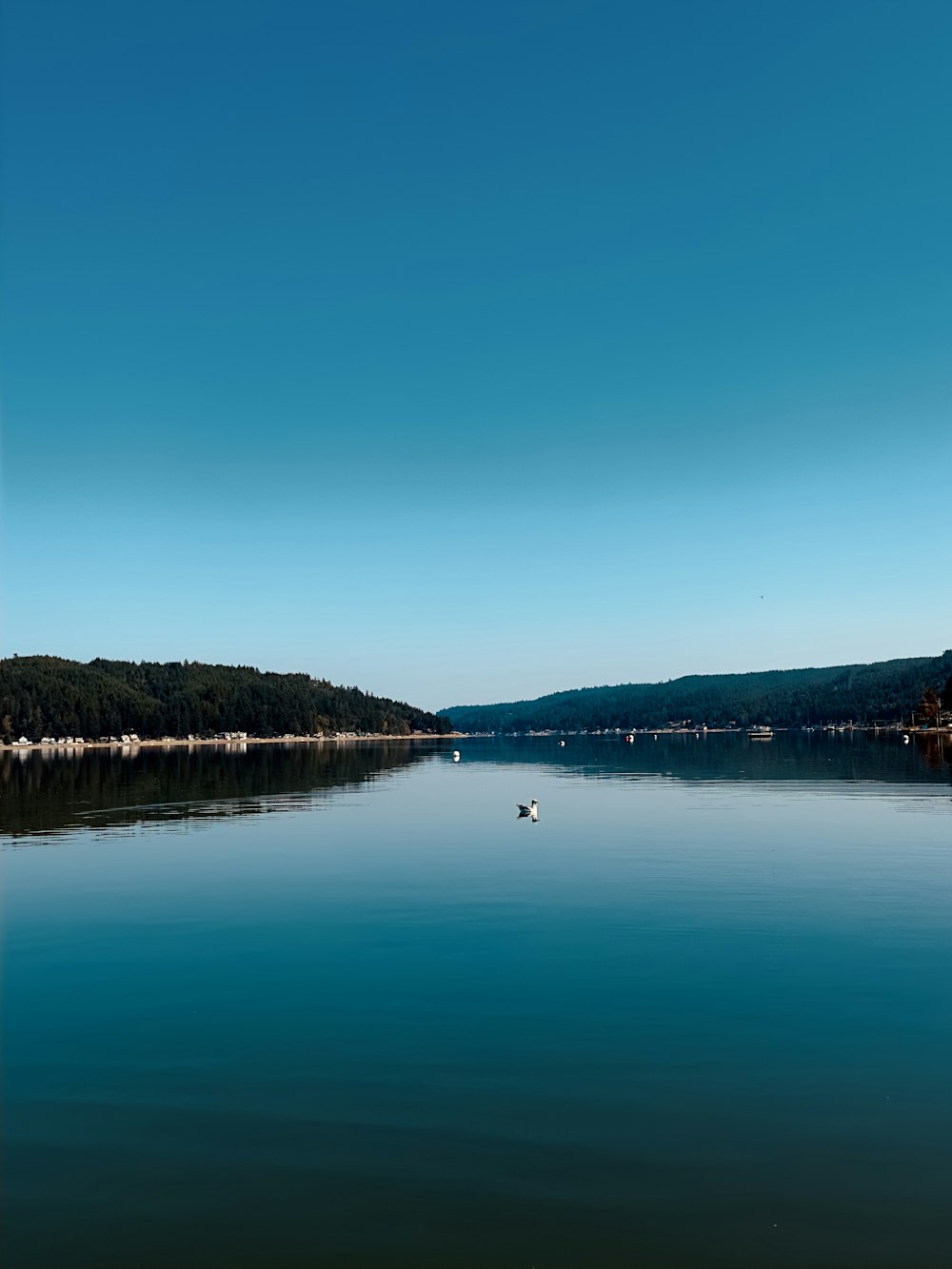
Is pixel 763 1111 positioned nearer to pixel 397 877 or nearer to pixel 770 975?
pixel 770 975

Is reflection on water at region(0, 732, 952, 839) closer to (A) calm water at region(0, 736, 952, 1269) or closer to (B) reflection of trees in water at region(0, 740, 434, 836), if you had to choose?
(B) reflection of trees in water at region(0, 740, 434, 836)

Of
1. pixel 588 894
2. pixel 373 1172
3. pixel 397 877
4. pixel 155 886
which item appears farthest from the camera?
pixel 397 877

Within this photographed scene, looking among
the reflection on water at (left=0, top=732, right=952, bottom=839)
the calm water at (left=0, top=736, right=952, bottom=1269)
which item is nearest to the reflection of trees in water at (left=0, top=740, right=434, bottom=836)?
the reflection on water at (left=0, top=732, right=952, bottom=839)

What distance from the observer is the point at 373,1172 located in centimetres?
1270

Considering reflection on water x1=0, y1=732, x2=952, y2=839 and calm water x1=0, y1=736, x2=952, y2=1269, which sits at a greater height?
reflection on water x1=0, y1=732, x2=952, y2=839

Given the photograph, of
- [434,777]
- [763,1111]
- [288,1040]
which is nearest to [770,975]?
[763,1111]

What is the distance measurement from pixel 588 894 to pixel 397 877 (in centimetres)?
829

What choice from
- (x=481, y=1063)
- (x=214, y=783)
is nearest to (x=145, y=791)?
(x=214, y=783)

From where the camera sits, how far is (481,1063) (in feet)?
Answer: 54.3

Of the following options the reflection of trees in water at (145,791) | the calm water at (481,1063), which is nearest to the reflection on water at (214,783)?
the reflection of trees in water at (145,791)

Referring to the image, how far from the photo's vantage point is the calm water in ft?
37.8

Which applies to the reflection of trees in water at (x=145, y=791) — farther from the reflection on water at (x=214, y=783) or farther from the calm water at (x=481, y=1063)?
the calm water at (x=481, y=1063)

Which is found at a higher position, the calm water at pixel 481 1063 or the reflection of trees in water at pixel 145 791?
the reflection of trees in water at pixel 145 791

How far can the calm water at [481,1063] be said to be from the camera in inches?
453
